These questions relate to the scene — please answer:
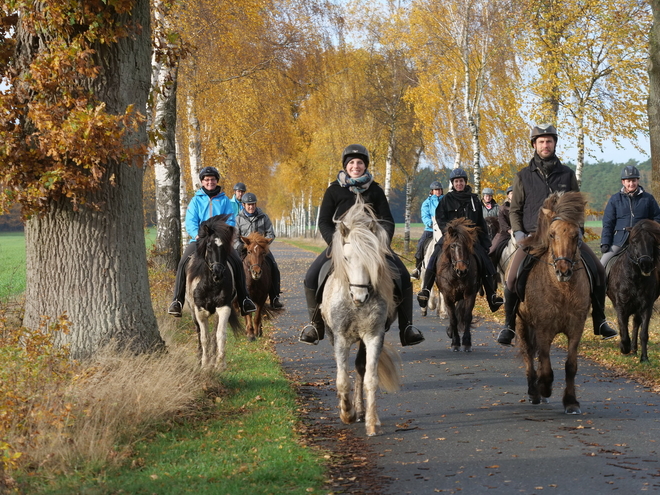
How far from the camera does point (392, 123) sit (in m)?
39.8

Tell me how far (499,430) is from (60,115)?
5.23 meters

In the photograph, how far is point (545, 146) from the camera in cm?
874

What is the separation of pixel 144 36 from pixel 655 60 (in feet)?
35.6

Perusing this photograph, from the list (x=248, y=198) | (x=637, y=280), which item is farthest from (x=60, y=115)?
(x=637, y=280)

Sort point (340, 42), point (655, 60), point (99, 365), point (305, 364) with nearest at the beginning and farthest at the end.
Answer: point (99, 365) < point (305, 364) < point (655, 60) < point (340, 42)

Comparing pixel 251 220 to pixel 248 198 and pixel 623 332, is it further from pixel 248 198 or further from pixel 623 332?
pixel 623 332

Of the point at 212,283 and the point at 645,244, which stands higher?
the point at 645,244

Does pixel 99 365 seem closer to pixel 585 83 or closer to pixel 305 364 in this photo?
pixel 305 364

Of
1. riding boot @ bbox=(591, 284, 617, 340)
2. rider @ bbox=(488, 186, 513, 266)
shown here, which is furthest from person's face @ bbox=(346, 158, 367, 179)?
rider @ bbox=(488, 186, 513, 266)

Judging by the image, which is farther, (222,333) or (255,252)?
(255,252)

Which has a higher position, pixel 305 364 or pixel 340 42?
pixel 340 42

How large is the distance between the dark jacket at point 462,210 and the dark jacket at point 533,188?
3.64 metres

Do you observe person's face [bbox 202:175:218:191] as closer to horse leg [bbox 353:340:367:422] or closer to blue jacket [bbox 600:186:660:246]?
horse leg [bbox 353:340:367:422]

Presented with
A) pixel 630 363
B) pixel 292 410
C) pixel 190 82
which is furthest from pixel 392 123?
pixel 292 410
